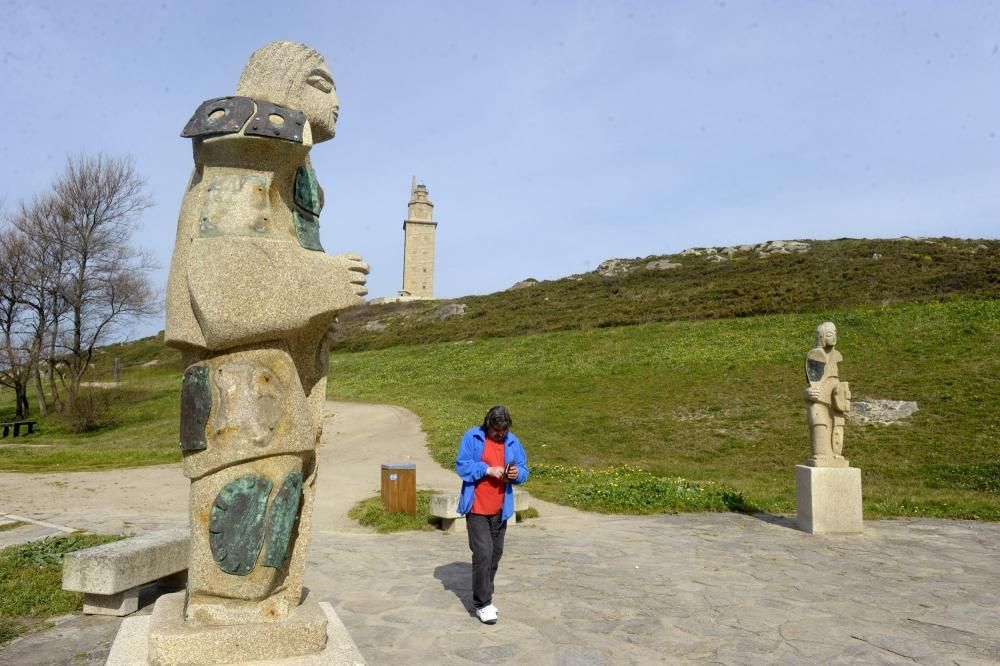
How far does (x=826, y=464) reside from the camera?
9.88 m

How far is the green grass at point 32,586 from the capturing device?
5643 mm

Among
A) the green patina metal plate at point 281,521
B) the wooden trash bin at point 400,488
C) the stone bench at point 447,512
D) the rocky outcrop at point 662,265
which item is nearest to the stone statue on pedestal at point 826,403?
the stone bench at point 447,512

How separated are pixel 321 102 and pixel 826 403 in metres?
8.72

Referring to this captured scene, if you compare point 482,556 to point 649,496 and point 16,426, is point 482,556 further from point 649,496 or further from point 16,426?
point 16,426

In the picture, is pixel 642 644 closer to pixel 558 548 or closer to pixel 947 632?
pixel 947 632

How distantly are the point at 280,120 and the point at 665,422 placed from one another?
18808 millimetres

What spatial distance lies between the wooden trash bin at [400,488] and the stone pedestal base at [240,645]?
23.3 feet

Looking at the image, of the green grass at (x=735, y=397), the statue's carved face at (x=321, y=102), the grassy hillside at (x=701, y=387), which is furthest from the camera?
the grassy hillside at (x=701, y=387)

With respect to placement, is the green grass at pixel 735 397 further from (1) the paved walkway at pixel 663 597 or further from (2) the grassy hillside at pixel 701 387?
(1) the paved walkway at pixel 663 597

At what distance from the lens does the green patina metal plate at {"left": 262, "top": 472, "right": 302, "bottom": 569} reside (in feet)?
10.1

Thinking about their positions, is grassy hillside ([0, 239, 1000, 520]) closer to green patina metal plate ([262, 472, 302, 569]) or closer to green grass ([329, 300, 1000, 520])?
green grass ([329, 300, 1000, 520])

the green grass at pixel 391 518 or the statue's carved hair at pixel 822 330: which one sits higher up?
the statue's carved hair at pixel 822 330

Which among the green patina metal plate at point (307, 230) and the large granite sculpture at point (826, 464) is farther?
the large granite sculpture at point (826, 464)

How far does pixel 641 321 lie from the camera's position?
36875 millimetres
